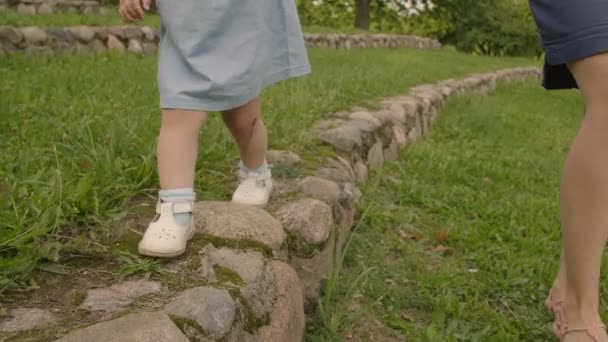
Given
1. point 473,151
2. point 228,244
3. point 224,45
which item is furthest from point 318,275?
point 473,151

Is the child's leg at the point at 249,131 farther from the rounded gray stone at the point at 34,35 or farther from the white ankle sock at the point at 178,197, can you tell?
the rounded gray stone at the point at 34,35

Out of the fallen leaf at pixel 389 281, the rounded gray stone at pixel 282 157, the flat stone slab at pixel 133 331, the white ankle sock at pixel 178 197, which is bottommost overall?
the fallen leaf at pixel 389 281

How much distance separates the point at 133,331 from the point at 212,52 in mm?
779

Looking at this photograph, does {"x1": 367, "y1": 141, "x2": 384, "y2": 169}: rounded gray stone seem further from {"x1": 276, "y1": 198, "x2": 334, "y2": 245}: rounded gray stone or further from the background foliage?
the background foliage

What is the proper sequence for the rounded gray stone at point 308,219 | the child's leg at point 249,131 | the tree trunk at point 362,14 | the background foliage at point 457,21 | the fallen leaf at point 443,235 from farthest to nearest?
the background foliage at point 457,21 → the tree trunk at point 362,14 → the fallen leaf at point 443,235 → the rounded gray stone at point 308,219 → the child's leg at point 249,131

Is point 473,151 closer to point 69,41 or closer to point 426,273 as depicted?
point 426,273

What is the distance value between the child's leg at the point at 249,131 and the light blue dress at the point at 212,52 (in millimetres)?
137

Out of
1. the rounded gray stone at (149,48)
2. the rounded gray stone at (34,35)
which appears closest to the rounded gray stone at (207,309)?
the rounded gray stone at (34,35)

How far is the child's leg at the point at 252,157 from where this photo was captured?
197cm

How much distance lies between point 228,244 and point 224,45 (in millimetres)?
522

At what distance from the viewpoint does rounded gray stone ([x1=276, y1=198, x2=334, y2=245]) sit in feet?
6.72

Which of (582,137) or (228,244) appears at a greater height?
(582,137)

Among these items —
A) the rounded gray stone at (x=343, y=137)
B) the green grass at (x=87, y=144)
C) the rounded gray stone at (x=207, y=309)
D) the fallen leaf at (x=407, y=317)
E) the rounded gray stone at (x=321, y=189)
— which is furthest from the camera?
the rounded gray stone at (x=343, y=137)

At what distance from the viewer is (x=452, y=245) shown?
9.00ft
